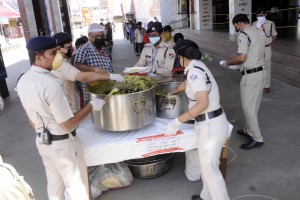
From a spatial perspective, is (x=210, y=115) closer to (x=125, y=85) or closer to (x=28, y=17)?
(x=125, y=85)

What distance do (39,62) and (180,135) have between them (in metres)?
1.38

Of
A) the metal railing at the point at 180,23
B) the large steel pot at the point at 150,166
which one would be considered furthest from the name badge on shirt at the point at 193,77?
the metal railing at the point at 180,23

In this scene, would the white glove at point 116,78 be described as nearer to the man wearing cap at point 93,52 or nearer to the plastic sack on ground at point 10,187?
the man wearing cap at point 93,52

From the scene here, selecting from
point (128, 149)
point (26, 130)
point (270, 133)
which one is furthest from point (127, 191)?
point (26, 130)

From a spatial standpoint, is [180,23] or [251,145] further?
[180,23]

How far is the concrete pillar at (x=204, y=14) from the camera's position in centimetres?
1714

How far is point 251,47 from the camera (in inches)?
143

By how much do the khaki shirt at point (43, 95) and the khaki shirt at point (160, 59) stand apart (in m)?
2.30

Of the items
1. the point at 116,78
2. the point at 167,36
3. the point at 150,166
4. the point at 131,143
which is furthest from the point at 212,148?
the point at 167,36

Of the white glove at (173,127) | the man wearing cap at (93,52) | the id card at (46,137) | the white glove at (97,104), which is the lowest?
the white glove at (173,127)

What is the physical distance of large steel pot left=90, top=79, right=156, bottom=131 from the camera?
2.38 meters

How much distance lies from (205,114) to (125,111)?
687 millimetres

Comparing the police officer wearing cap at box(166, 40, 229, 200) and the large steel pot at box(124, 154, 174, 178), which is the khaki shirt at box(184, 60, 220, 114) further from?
the large steel pot at box(124, 154, 174, 178)

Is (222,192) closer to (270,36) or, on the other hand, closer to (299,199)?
(299,199)
